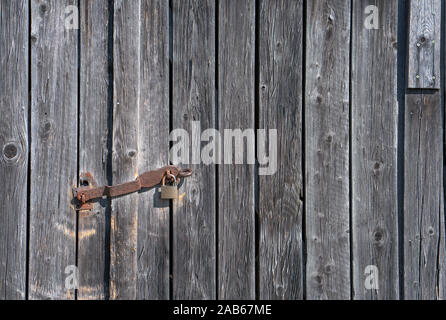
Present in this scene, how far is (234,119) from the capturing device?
6.76ft

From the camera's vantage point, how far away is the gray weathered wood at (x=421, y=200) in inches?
82.4

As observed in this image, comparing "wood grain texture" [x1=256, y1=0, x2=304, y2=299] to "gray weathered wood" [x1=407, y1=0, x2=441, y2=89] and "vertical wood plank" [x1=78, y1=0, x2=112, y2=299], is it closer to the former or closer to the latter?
"gray weathered wood" [x1=407, y1=0, x2=441, y2=89]

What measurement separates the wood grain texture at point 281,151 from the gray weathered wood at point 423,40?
1.81 ft

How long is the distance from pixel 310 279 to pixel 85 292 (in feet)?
3.61

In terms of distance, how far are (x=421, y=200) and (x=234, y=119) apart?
1014 mm

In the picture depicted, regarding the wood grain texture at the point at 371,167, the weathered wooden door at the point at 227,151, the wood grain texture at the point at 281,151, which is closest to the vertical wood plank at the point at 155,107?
the weathered wooden door at the point at 227,151

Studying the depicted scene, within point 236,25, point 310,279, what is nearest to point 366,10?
point 236,25
